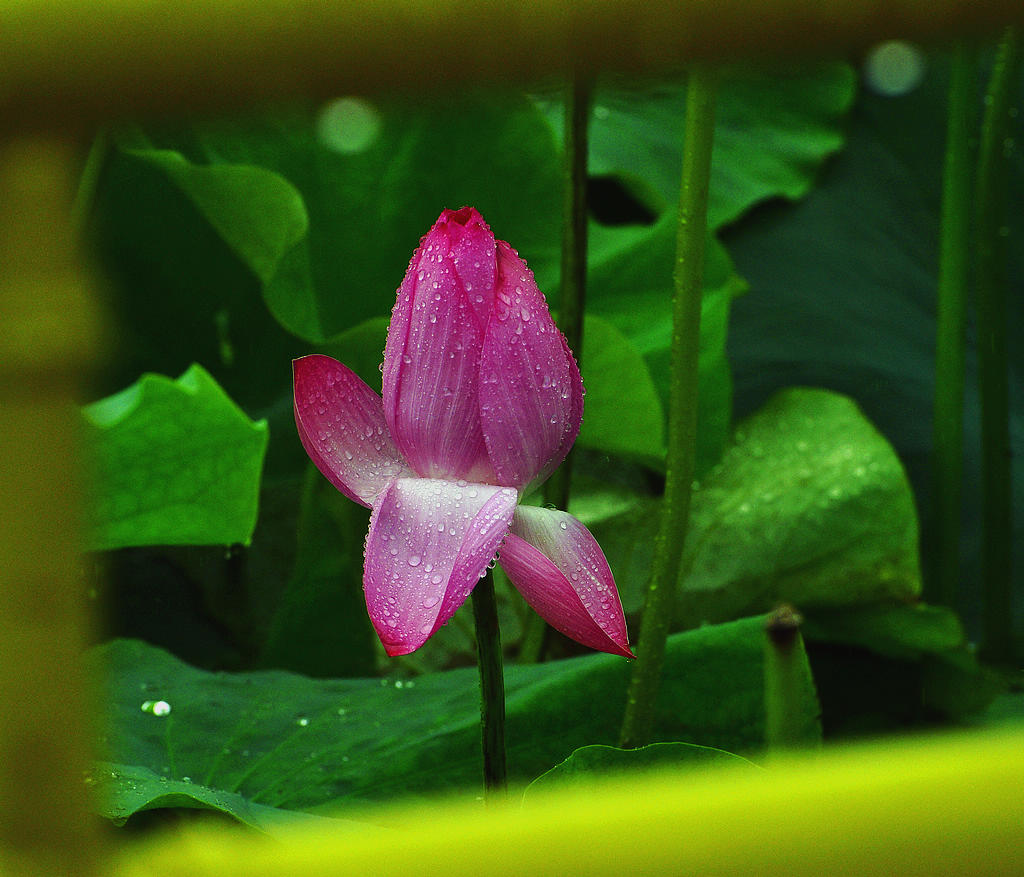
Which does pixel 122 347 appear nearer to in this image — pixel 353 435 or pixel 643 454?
pixel 643 454

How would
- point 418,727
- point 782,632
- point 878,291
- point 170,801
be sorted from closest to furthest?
1. point 782,632
2. point 170,801
3. point 418,727
4. point 878,291

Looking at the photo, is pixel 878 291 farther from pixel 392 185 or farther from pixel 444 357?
pixel 444 357

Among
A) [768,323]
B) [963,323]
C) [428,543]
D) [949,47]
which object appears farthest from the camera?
[768,323]

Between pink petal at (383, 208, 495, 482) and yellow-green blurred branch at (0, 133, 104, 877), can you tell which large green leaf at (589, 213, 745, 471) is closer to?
pink petal at (383, 208, 495, 482)

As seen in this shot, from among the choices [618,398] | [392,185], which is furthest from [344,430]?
[392,185]

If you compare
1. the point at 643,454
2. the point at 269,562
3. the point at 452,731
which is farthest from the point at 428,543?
the point at 269,562

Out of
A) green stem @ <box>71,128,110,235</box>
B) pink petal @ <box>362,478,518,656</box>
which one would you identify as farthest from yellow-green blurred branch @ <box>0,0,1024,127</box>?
green stem @ <box>71,128,110,235</box>
